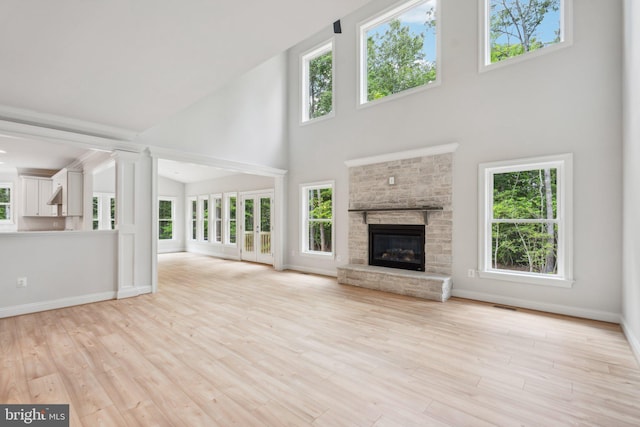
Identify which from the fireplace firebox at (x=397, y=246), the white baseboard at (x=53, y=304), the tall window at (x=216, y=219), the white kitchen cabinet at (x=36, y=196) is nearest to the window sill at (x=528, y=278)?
the fireplace firebox at (x=397, y=246)

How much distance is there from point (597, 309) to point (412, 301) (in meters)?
2.14

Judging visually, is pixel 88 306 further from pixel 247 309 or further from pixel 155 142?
pixel 155 142

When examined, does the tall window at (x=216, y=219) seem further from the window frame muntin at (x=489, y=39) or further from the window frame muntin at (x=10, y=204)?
the window frame muntin at (x=489, y=39)

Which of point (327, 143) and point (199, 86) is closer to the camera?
point (199, 86)

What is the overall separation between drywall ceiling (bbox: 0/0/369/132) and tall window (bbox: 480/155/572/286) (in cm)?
355

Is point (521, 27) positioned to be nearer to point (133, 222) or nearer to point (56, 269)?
point (133, 222)

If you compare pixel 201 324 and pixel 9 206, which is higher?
pixel 9 206

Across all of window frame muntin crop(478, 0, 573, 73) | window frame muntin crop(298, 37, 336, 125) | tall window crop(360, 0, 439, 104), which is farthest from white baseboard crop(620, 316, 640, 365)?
window frame muntin crop(298, 37, 336, 125)

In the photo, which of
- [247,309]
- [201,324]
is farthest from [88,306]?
[247,309]

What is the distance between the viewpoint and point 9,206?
759 centimetres

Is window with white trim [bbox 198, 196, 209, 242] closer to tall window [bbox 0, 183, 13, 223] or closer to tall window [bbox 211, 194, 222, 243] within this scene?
tall window [bbox 211, 194, 222, 243]

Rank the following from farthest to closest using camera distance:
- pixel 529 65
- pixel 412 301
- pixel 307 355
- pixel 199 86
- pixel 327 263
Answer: pixel 327 263 < pixel 412 301 < pixel 529 65 < pixel 199 86 < pixel 307 355

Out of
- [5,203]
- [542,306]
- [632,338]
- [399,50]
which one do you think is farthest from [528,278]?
[5,203]

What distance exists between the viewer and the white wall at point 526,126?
3.51 m
